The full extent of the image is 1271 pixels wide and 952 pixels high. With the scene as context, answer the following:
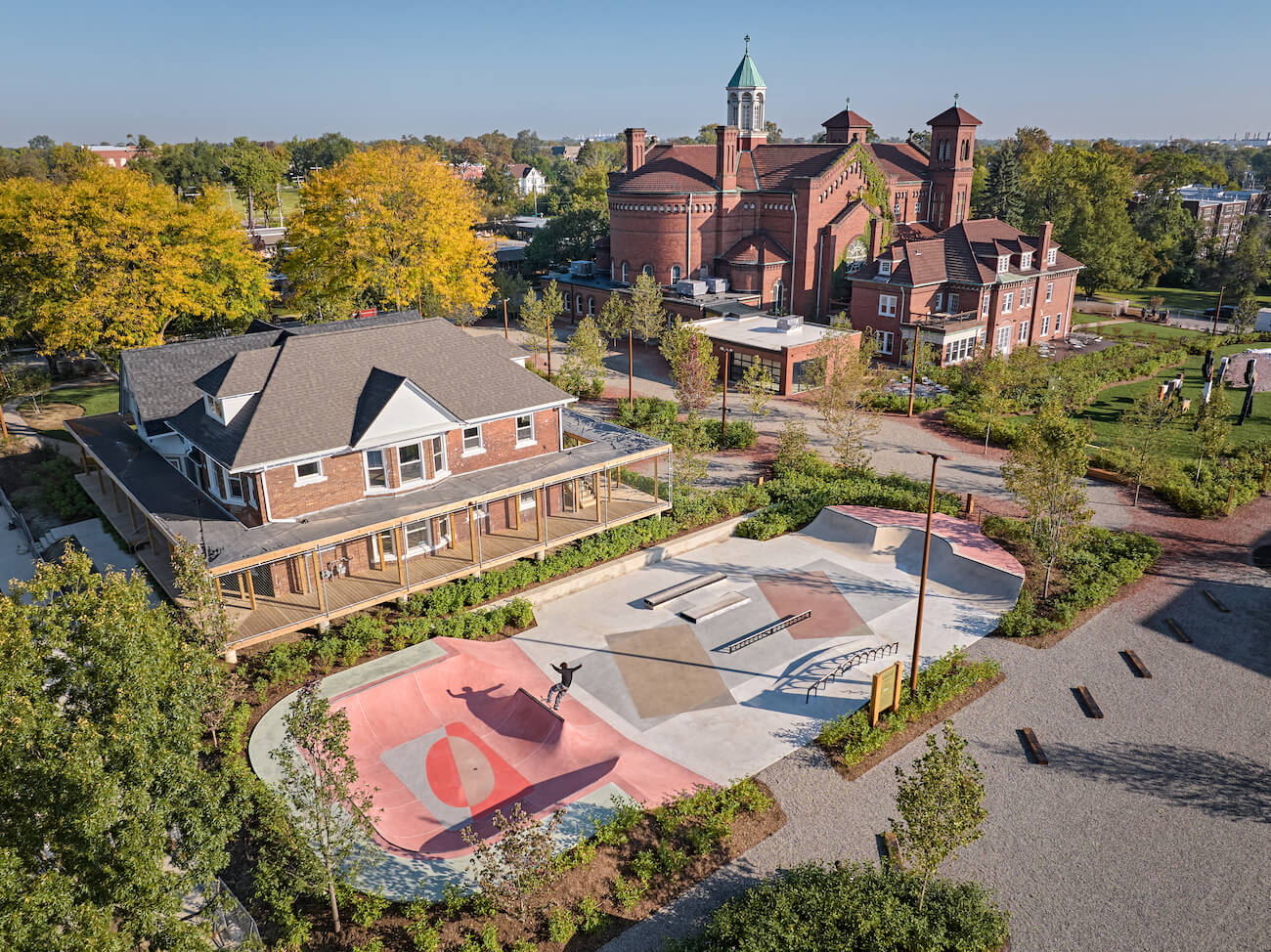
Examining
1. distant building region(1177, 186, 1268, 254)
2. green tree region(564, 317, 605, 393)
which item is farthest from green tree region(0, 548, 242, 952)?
distant building region(1177, 186, 1268, 254)

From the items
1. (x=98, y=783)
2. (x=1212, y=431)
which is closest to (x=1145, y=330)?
(x=1212, y=431)

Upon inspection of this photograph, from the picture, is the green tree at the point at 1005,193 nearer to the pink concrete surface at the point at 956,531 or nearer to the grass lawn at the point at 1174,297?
the grass lawn at the point at 1174,297

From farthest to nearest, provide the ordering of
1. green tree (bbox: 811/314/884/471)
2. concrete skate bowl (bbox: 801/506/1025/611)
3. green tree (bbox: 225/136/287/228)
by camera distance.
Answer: green tree (bbox: 225/136/287/228) < green tree (bbox: 811/314/884/471) < concrete skate bowl (bbox: 801/506/1025/611)

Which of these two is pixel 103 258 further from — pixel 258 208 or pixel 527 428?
pixel 258 208

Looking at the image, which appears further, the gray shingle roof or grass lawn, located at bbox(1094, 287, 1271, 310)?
grass lawn, located at bbox(1094, 287, 1271, 310)

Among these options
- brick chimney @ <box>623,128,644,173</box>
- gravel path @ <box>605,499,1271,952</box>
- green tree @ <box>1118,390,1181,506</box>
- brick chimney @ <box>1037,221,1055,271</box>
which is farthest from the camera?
brick chimney @ <box>623,128,644,173</box>

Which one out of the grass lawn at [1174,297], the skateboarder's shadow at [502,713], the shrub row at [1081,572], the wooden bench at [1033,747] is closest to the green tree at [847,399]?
the shrub row at [1081,572]

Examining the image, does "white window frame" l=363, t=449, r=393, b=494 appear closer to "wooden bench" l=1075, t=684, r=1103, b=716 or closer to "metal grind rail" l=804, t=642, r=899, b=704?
"metal grind rail" l=804, t=642, r=899, b=704
